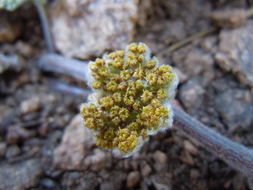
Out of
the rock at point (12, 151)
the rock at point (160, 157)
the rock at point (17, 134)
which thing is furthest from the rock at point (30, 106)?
the rock at point (160, 157)

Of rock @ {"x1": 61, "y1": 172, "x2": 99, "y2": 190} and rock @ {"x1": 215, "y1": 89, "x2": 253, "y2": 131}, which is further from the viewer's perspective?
rock @ {"x1": 215, "y1": 89, "x2": 253, "y2": 131}

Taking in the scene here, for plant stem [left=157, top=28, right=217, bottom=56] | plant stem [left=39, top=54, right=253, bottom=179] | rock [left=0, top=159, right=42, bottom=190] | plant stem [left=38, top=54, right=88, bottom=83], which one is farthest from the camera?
plant stem [left=157, top=28, right=217, bottom=56]

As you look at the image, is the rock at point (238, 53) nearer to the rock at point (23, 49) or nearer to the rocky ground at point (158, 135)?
the rocky ground at point (158, 135)

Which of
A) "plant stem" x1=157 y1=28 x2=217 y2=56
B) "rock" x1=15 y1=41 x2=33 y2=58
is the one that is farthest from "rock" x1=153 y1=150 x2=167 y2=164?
"rock" x1=15 y1=41 x2=33 y2=58

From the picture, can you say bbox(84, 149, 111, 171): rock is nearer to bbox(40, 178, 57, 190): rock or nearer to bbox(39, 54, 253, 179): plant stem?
bbox(40, 178, 57, 190): rock

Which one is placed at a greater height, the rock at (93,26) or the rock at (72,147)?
the rock at (93,26)

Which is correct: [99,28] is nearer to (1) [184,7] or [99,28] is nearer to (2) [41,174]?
(1) [184,7]

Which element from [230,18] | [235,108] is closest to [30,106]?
[235,108]
